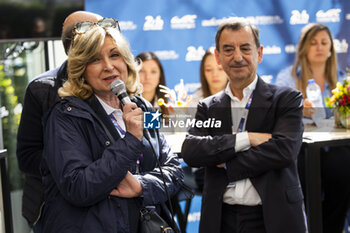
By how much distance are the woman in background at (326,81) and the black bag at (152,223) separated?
2.39 m

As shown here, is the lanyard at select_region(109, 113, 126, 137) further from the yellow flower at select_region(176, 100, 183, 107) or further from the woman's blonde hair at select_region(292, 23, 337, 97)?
the woman's blonde hair at select_region(292, 23, 337, 97)

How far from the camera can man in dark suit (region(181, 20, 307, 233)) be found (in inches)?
104

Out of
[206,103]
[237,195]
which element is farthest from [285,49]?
[237,195]

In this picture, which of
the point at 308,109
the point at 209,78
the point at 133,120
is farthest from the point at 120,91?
the point at 308,109

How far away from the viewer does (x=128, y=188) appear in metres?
1.96

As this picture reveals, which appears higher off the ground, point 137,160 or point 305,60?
point 305,60

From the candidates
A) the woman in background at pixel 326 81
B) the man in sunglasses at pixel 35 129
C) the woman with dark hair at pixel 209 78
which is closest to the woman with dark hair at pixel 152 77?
the woman with dark hair at pixel 209 78

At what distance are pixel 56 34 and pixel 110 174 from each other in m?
2.28

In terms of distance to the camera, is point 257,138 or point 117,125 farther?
point 257,138

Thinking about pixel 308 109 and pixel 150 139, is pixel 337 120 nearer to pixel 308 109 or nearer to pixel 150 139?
pixel 308 109

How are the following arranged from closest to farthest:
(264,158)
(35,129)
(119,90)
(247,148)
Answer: (119,90) < (35,129) < (264,158) < (247,148)

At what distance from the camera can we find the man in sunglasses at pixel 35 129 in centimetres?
250

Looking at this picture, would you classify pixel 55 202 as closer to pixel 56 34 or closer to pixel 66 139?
pixel 66 139

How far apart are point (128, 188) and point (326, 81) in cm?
282
